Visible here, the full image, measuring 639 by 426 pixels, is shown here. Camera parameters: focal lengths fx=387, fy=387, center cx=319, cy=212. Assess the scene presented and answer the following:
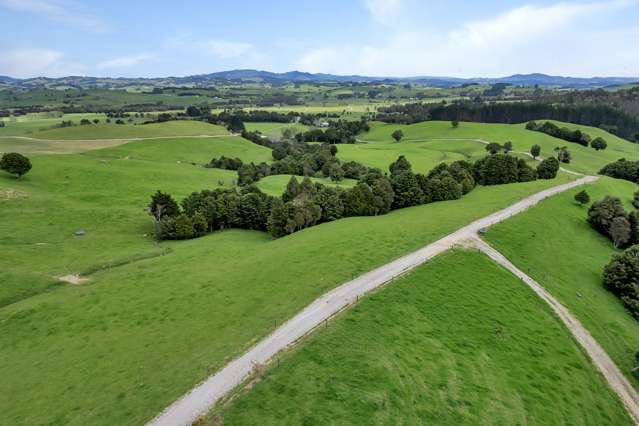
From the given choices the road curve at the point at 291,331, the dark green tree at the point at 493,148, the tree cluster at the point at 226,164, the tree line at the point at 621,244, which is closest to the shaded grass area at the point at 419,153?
the dark green tree at the point at 493,148

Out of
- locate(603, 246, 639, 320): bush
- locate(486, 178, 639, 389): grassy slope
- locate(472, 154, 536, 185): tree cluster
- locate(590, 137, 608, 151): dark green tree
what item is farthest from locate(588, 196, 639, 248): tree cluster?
locate(590, 137, 608, 151): dark green tree

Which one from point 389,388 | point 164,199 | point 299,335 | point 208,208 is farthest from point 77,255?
point 389,388

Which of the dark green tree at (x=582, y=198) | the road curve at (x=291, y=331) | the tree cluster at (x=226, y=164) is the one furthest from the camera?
the tree cluster at (x=226, y=164)

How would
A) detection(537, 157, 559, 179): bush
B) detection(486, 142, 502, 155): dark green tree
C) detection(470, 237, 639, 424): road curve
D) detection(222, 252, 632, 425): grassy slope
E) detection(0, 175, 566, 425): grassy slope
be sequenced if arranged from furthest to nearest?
detection(486, 142, 502, 155): dark green tree, detection(537, 157, 559, 179): bush, detection(470, 237, 639, 424): road curve, detection(0, 175, 566, 425): grassy slope, detection(222, 252, 632, 425): grassy slope

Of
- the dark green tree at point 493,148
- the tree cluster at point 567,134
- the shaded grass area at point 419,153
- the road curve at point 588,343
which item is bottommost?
the road curve at point 588,343

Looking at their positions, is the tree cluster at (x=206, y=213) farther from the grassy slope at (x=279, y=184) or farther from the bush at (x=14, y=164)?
the bush at (x=14, y=164)

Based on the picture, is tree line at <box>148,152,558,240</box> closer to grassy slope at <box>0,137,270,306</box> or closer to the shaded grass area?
grassy slope at <box>0,137,270,306</box>

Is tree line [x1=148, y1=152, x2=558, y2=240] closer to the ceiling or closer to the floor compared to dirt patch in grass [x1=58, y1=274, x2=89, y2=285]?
closer to the ceiling
